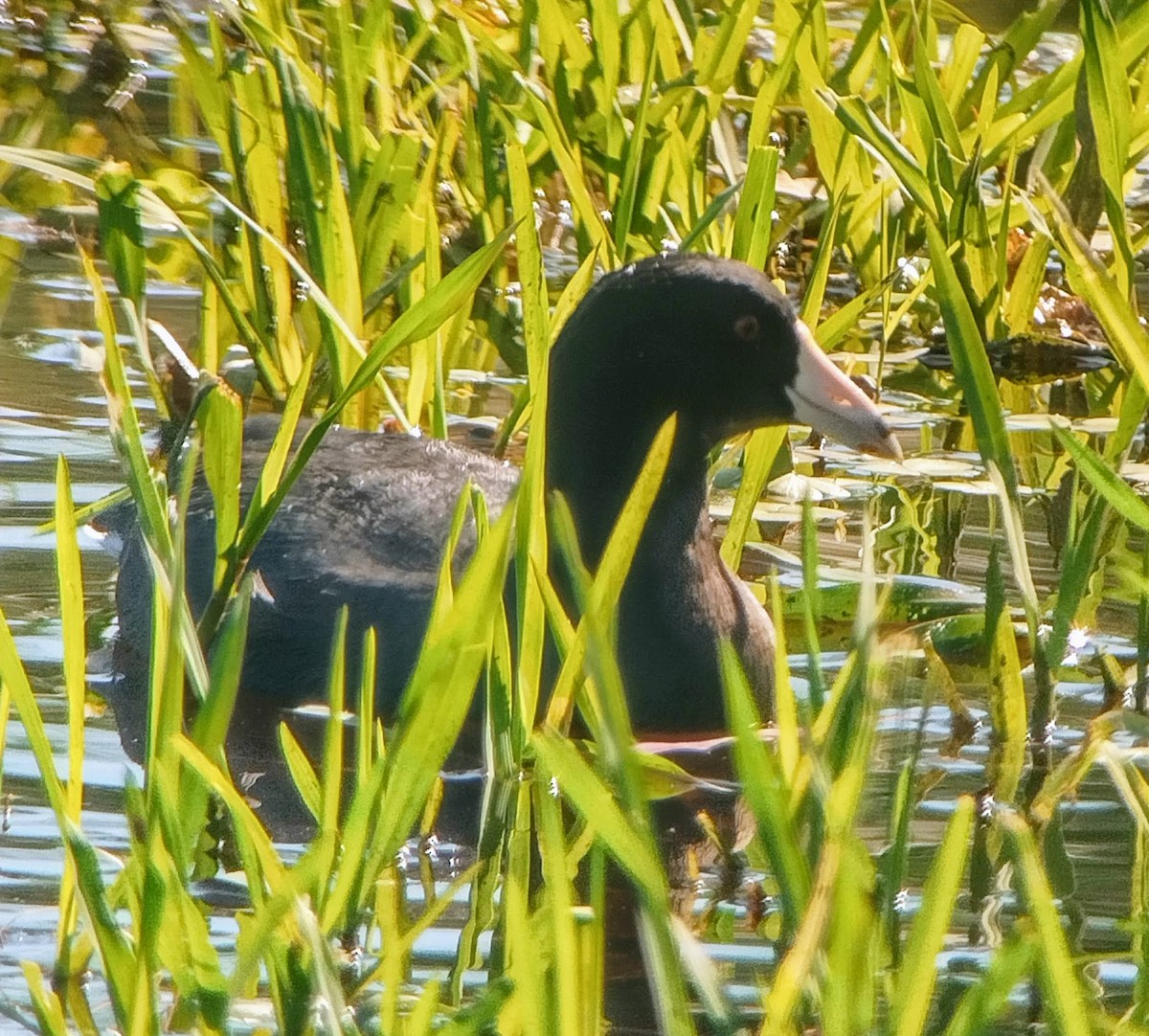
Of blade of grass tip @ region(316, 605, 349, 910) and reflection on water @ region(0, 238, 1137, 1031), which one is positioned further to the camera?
reflection on water @ region(0, 238, 1137, 1031)

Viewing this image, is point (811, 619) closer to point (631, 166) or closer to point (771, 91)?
point (631, 166)

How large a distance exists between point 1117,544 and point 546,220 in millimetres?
2339

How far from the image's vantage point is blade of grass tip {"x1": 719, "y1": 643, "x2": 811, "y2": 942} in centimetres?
182

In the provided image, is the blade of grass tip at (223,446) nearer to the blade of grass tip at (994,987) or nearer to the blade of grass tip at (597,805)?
the blade of grass tip at (597,805)

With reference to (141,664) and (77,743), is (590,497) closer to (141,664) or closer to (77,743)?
(141,664)

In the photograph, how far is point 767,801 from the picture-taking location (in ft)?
5.99

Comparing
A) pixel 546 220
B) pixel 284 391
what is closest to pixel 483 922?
pixel 284 391

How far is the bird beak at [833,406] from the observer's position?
11.6 ft

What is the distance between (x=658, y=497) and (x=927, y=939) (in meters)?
1.88

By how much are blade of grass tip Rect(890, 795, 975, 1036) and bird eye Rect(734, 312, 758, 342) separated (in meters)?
1.87

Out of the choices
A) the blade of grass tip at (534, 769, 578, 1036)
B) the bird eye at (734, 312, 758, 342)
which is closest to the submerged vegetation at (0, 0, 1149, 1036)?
the blade of grass tip at (534, 769, 578, 1036)

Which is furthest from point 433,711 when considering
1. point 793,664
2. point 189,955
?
point 793,664

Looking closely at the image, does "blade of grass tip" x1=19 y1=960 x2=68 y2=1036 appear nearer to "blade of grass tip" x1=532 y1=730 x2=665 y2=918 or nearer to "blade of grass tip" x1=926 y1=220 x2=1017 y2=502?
"blade of grass tip" x1=532 y1=730 x2=665 y2=918

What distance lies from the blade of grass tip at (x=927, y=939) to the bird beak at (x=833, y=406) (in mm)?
1803
